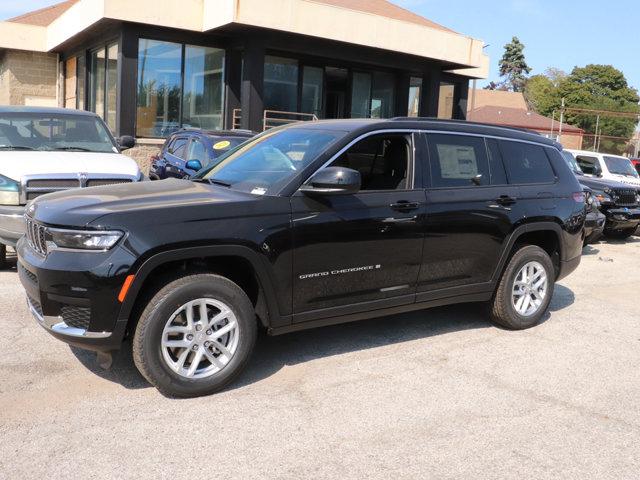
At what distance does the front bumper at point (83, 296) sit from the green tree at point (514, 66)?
103339 mm

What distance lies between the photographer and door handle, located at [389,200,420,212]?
491cm

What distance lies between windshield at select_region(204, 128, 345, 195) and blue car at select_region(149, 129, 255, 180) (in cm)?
411

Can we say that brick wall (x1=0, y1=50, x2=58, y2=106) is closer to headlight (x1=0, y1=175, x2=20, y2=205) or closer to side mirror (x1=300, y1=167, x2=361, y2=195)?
headlight (x1=0, y1=175, x2=20, y2=205)

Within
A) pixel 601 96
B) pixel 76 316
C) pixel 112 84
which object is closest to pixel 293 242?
pixel 76 316

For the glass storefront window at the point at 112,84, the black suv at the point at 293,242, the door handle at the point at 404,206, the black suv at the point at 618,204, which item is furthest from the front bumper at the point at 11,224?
the glass storefront window at the point at 112,84

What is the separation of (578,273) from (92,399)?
7.45 m

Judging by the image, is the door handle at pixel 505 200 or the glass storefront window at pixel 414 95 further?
the glass storefront window at pixel 414 95

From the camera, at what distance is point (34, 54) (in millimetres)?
23922

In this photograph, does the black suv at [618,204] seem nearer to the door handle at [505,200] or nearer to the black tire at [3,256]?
the door handle at [505,200]

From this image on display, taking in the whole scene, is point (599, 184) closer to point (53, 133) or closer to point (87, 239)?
point (53, 133)

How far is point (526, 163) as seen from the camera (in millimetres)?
6000

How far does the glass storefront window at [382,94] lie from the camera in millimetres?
22109

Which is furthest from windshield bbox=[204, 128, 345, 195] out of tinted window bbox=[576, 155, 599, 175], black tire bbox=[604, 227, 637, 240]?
tinted window bbox=[576, 155, 599, 175]

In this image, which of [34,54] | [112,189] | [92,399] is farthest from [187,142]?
[34,54]
